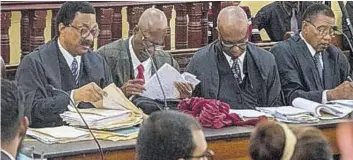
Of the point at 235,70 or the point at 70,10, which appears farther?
the point at 235,70

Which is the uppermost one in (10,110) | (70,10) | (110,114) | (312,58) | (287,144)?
(70,10)

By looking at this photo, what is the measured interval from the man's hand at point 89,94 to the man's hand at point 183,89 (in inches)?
27.1

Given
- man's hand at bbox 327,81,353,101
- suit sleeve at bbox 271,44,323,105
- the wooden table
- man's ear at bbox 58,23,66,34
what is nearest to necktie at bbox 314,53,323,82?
suit sleeve at bbox 271,44,323,105

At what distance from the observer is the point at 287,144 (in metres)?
2.84

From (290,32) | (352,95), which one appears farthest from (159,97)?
(290,32)

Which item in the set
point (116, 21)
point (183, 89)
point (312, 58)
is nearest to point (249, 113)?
point (183, 89)

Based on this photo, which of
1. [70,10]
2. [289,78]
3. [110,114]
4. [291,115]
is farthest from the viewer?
[289,78]

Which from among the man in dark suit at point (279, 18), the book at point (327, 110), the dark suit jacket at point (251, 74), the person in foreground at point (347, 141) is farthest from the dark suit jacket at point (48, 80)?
the person in foreground at point (347, 141)

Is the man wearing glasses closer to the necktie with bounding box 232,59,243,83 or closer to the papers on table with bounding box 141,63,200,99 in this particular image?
the necktie with bounding box 232,59,243,83

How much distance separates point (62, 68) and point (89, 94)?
49cm

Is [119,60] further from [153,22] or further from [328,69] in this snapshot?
[328,69]

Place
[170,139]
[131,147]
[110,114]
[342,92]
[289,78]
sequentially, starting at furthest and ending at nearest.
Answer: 1. [289,78]
2. [342,92]
3. [110,114]
4. [131,147]
5. [170,139]

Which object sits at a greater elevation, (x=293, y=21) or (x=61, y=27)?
(x=61, y=27)

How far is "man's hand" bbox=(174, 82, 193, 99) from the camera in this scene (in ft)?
17.3
